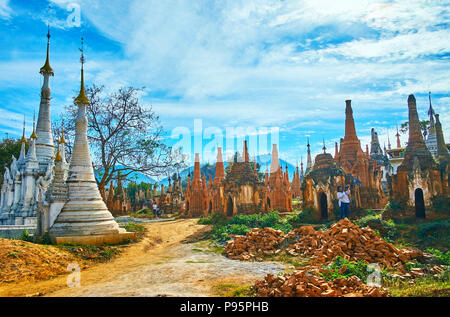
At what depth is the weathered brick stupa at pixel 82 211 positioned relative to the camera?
11734mm

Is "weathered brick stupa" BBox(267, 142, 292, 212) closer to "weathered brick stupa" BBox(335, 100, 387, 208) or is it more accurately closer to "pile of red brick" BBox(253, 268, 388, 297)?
"weathered brick stupa" BBox(335, 100, 387, 208)

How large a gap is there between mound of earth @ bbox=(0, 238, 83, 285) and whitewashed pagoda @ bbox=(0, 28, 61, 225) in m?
9.15

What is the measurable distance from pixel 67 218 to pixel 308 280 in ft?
32.5

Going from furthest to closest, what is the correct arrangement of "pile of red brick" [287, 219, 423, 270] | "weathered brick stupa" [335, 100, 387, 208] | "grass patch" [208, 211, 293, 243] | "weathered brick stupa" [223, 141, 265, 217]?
"weathered brick stupa" [335, 100, 387, 208] → "weathered brick stupa" [223, 141, 265, 217] → "grass patch" [208, 211, 293, 243] → "pile of red brick" [287, 219, 423, 270]

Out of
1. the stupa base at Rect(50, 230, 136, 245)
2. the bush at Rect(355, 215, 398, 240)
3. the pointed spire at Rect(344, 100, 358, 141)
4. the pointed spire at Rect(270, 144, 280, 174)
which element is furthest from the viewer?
the pointed spire at Rect(270, 144, 280, 174)

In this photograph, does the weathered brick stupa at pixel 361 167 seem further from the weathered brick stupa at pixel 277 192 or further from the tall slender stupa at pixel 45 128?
the tall slender stupa at pixel 45 128

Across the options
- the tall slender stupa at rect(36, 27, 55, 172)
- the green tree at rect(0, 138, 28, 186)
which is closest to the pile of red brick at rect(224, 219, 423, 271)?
the tall slender stupa at rect(36, 27, 55, 172)

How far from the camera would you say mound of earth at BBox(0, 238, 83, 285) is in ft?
26.4

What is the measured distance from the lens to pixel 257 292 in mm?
6219

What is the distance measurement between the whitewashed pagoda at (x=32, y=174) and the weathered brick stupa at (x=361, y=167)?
20856 mm
